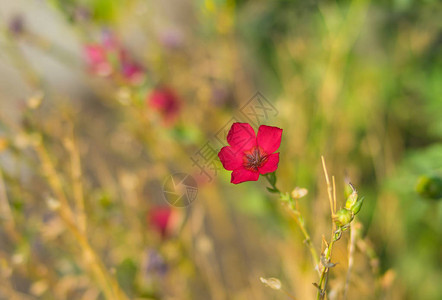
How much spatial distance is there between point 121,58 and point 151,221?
30 centimetres

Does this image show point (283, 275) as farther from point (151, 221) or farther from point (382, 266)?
point (151, 221)

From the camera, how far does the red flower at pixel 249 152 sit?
272 millimetres

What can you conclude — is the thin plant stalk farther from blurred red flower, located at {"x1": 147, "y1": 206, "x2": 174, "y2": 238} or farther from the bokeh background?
blurred red flower, located at {"x1": 147, "y1": 206, "x2": 174, "y2": 238}

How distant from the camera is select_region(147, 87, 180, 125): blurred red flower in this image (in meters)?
0.76

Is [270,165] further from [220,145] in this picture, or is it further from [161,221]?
[161,221]

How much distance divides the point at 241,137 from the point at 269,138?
0.07ft

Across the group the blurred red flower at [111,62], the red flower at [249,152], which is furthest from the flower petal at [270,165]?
the blurred red flower at [111,62]

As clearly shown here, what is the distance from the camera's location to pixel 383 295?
443 millimetres

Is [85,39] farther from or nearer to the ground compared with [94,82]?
nearer to the ground

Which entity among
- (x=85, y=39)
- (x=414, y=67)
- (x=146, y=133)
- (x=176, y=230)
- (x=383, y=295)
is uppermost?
(x=414, y=67)

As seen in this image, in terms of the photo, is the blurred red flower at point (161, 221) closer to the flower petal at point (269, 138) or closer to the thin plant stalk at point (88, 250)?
the thin plant stalk at point (88, 250)

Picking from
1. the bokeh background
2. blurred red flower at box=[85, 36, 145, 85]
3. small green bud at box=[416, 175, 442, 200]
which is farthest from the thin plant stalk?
small green bud at box=[416, 175, 442, 200]

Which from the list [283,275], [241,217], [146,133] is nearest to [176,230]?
[146,133]

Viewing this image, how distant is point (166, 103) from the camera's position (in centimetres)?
78
